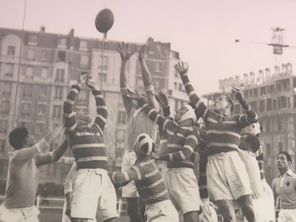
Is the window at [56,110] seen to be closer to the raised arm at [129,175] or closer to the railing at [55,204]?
the railing at [55,204]

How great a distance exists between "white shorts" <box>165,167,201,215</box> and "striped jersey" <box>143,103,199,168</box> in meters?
0.06

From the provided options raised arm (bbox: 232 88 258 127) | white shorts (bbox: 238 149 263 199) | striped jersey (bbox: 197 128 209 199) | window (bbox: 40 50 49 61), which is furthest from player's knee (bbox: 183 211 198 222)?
window (bbox: 40 50 49 61)

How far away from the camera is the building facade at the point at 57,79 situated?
4234 mm

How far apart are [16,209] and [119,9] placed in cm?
238

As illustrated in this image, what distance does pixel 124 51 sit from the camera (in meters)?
4.27

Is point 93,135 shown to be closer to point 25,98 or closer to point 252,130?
point 25,98

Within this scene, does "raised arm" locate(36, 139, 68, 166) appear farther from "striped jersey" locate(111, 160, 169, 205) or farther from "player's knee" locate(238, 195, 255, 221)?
"player's knee" locate(238, 195, 255, 221)

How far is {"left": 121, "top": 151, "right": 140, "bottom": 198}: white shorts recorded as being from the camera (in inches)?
154

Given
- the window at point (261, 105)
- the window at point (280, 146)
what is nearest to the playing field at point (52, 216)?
the window at point (261, 105)

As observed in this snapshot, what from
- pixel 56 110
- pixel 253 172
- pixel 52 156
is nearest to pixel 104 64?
pixel 56 110

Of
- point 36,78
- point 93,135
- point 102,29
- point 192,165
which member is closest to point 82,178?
point 93,135

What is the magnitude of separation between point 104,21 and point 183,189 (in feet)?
6.15

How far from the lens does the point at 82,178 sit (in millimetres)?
3381

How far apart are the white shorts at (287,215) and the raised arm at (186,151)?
4.84ft
